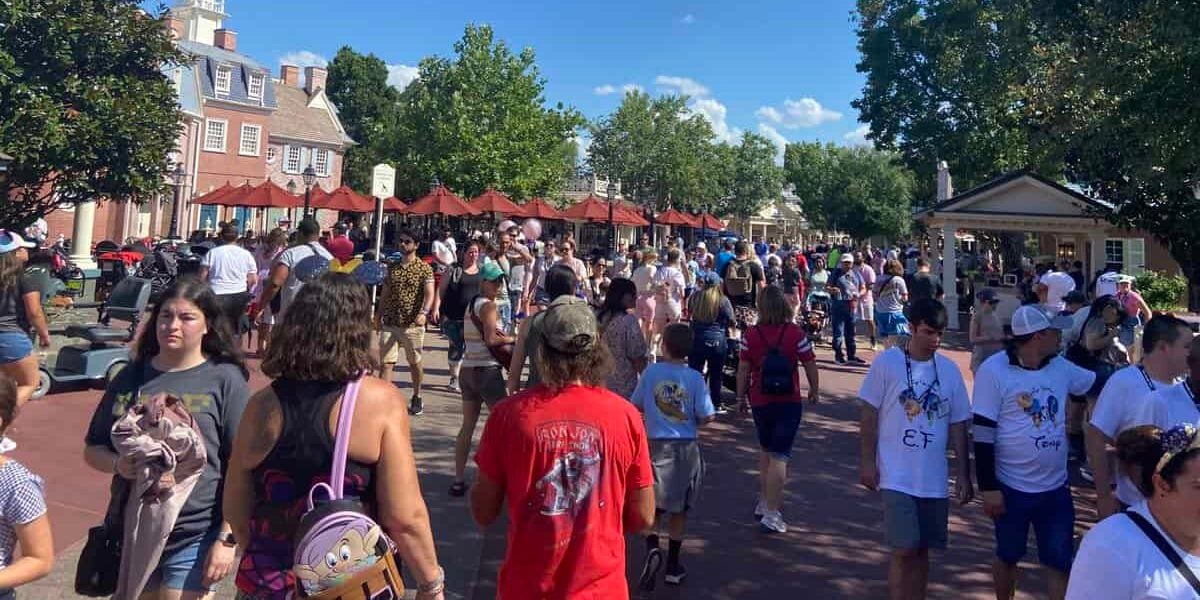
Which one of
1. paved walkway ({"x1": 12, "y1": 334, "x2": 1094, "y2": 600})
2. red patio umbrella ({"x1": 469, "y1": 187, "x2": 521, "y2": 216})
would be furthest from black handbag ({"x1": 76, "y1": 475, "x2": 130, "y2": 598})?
red patio umbrella ({"x1": 469, "y1": 187, "x2": 521, "y2": 216})

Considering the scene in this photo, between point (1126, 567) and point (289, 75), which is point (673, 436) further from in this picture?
point (289, 75)

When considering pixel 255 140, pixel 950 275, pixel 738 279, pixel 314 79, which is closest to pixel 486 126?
pixel 255 140

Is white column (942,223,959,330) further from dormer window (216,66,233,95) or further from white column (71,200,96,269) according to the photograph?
dormer window (216,66,233,95)

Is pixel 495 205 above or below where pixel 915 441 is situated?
above

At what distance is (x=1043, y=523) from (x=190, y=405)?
381cm

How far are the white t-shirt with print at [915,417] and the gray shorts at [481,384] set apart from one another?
2.66m

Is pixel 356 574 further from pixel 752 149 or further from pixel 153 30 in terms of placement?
pixel 752 149

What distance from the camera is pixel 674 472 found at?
445 centimetres

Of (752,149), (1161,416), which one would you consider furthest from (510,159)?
(1161,416)

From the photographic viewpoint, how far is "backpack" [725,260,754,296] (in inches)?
414

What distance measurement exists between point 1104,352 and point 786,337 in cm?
379

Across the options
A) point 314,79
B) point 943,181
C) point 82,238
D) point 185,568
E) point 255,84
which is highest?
point 314,79

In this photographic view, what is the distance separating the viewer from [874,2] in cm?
3008

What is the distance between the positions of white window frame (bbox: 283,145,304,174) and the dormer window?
474 centimetres
